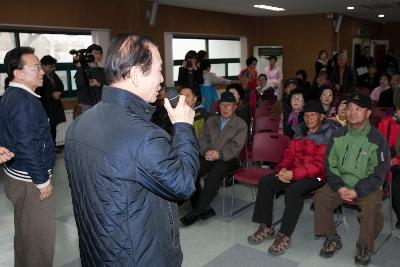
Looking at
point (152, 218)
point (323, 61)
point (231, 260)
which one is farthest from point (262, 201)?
point (323, 61)

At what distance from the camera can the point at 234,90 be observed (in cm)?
481

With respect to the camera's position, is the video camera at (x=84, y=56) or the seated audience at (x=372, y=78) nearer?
the video camera at (x=84, y=56)

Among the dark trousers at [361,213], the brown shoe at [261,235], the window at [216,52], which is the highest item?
the window at [216,52]

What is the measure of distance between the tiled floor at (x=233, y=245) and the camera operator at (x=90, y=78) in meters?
1.27

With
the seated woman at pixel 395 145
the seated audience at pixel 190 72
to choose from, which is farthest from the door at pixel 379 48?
the seated woman at pixel 395 145

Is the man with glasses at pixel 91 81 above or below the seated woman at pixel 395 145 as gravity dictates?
above

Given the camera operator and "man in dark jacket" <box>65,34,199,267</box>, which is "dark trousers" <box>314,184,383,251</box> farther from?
the camera operator

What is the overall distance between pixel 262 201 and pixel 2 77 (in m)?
4.50

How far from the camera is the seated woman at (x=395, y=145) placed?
9.60 ft

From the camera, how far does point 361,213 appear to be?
8.34ft

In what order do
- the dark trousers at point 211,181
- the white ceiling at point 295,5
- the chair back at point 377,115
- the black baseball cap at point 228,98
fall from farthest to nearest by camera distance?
the white ceiling at point 295,5, the chair back at point 377,115, the black baseball cap at point 228,98, the dark trousers at point 211,181

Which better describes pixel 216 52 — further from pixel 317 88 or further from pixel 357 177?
pixel 357 177

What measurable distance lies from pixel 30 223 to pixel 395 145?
2.86m

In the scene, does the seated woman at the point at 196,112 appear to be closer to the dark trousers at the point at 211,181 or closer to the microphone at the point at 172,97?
the dark trousers at the point at 211,181
